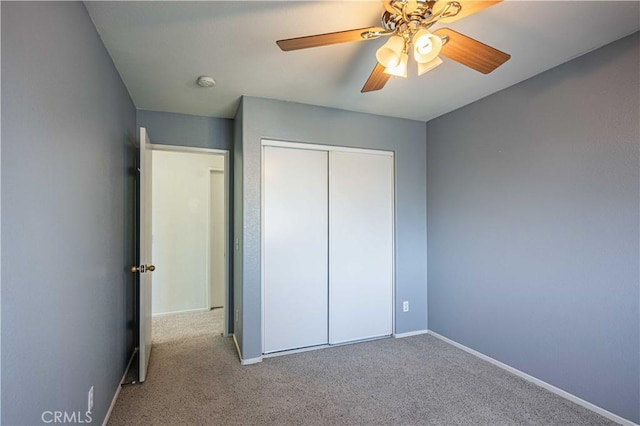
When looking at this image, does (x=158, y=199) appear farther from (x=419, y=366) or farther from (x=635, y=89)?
(x=635, y=89)

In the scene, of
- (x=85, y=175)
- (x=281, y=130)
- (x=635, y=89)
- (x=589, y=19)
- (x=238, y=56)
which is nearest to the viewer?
(x=85, y=175)

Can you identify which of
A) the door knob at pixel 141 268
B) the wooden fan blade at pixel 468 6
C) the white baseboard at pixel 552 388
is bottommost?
the white baseboard at pixel 552 388

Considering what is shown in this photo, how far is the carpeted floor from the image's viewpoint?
1979 mm

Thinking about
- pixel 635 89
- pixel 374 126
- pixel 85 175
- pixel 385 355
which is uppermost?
pixel 374 126

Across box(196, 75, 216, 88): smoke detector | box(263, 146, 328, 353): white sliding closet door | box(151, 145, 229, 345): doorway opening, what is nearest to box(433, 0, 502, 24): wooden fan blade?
box(196, 75, 216, 88): smoke detector

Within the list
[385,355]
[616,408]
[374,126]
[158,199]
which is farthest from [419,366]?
[158,199]

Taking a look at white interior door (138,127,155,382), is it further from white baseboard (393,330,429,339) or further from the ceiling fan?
white baseboard (393,330,429,339)

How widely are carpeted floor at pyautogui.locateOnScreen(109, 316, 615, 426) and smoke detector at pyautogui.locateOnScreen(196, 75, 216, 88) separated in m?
2.36

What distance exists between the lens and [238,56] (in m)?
2.10

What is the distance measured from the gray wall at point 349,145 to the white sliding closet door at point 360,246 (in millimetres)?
131

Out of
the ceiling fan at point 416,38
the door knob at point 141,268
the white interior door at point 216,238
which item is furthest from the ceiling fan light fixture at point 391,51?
the white interior door at point 216,238

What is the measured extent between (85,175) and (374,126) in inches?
101

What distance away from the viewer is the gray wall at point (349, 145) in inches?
109

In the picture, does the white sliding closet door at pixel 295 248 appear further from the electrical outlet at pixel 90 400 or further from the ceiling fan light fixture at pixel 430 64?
the ceiling fan light fixture at pixel 430 64
